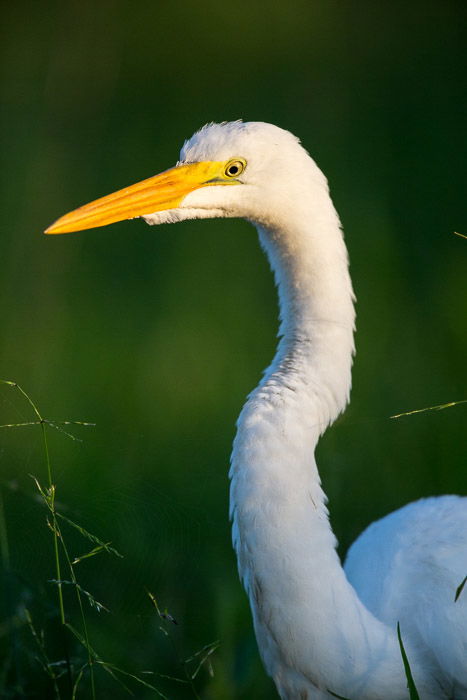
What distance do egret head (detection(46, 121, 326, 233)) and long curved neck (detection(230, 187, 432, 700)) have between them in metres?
0.07

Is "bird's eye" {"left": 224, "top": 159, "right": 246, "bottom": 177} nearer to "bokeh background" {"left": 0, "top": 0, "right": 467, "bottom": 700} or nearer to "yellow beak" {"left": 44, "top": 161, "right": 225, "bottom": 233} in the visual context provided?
"yellow beak" {"left": 44, "top": 161, "right": 225, "bottom": 233}

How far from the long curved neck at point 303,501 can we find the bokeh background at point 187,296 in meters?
0.45

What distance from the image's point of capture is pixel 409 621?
6.55 feet

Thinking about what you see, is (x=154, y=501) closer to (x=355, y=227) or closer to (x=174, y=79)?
(x=355, y=227)

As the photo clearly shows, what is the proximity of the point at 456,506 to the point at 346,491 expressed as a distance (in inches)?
47.4

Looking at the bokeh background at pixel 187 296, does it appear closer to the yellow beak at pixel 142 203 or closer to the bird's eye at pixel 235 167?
the yellow beak at pixel 142 203

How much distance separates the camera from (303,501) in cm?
188

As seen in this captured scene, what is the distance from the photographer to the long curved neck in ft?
6.11

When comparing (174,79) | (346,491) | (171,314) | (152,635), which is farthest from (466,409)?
(174,79)

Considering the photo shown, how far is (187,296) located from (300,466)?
10.9ft

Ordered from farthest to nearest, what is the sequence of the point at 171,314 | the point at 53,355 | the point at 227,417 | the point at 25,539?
1. the point at 171,314
2. the point at 53,355
3. the point at 227,417
4. the point at 25,539

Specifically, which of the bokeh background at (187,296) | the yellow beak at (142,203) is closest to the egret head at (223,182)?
the yellow beak at (142,203)

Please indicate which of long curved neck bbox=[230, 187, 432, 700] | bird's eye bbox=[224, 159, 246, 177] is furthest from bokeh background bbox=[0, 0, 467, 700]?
bird's eye bbox=[224, 159, 246, 177]

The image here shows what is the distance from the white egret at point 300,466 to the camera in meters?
1.87
